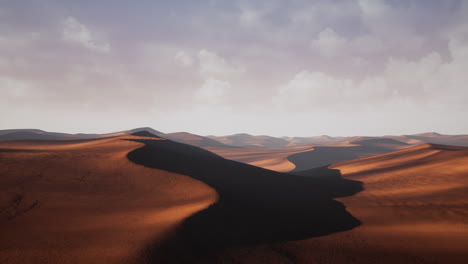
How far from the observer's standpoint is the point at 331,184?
20.2 meters

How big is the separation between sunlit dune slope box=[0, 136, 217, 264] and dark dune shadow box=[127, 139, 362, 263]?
0.69 metres

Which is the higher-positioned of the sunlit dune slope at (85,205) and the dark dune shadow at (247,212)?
the sunlit dune slope at (85,205)

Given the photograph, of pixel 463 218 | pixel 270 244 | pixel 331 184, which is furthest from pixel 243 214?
pixel 331 184

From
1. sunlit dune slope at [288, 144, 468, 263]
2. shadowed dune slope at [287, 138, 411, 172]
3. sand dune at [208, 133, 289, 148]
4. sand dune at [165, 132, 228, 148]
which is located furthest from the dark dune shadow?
sand dune at [208, 133, 289, 148]

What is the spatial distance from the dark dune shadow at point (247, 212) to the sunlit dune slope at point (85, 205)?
69 cm

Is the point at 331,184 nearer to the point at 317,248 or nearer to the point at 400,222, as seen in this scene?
the point at 400,222

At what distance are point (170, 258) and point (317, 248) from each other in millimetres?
4555

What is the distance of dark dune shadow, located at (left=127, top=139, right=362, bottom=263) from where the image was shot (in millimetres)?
7258

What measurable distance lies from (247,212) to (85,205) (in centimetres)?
660

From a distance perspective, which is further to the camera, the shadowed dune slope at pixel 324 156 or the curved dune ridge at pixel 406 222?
the shadowed dune slope at pixel 324 156

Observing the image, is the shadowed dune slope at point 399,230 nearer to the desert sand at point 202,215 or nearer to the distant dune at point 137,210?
the desert sand at point 202,215

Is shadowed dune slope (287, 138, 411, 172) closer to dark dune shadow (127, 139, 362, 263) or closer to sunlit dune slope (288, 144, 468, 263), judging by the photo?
sunlit dune slope (288, 144, 468, 263)

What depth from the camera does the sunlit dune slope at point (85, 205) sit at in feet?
21.6

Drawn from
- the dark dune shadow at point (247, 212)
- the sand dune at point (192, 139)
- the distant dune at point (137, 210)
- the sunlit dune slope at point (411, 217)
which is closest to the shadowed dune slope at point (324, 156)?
the sunlit dune slope at point (411, 217)
